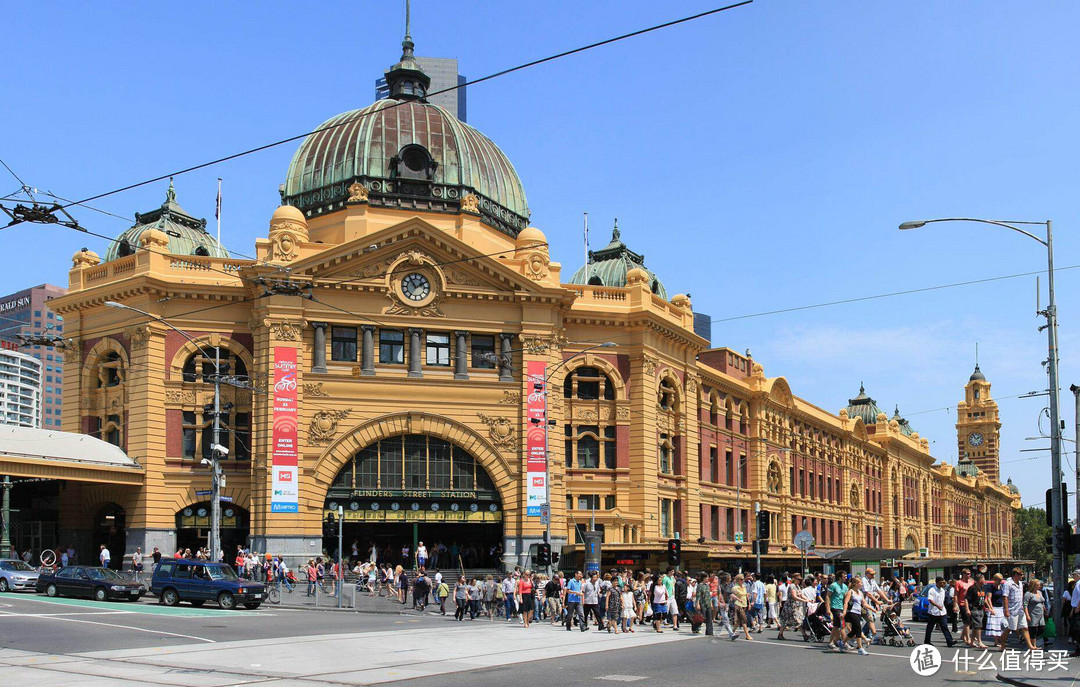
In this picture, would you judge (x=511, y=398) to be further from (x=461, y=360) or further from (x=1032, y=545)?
(x=1032, y=545)

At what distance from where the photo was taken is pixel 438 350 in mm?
56812

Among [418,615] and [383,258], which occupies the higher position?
→ [383,258]

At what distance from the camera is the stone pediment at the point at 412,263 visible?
178 ft

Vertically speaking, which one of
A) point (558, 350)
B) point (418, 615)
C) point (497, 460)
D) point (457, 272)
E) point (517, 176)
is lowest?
point (418, 615)

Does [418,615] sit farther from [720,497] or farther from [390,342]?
[720,497]

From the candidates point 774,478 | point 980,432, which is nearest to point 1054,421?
point 774,478

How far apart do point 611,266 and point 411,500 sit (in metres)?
24.7

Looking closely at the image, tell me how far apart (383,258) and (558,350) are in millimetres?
9612

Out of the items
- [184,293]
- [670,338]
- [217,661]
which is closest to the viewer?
[217,661]

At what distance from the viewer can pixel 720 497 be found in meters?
72.2

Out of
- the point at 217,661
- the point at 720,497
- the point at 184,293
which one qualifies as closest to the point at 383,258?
the point at 184,293

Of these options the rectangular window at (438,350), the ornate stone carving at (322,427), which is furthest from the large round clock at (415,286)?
the ornate stone carving at (322,427)

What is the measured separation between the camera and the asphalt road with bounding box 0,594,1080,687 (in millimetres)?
20750

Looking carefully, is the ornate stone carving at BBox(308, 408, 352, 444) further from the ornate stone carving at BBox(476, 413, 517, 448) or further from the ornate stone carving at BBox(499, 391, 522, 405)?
the ornate stone carving at BBox(499, 391, 522, 405)
